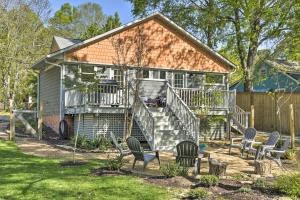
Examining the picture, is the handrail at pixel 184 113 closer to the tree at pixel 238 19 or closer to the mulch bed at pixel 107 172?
the mulch bed at pixel 107 172

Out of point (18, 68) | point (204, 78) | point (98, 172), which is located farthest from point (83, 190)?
point (18, 68)

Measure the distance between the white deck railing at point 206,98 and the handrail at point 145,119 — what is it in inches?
112

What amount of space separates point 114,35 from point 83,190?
13.3 meters

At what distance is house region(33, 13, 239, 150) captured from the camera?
1697 centimetres

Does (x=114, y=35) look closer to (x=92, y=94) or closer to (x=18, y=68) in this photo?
(x=92, y=94)

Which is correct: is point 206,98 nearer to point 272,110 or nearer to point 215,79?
point 215,79

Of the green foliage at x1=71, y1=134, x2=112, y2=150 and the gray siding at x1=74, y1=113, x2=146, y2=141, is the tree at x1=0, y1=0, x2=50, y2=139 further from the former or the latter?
the green foliage at x1=71, y1=134, x2=112, y2=150

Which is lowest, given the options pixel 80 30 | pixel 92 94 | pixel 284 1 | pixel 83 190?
pixel 83 190

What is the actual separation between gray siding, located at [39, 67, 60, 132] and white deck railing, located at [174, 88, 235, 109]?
21.9ft

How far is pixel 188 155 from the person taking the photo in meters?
10.8

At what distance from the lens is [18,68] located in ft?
120

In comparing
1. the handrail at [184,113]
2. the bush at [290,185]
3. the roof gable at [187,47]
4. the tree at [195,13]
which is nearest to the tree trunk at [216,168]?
the bush at [290,185]

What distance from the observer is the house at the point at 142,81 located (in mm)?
16969

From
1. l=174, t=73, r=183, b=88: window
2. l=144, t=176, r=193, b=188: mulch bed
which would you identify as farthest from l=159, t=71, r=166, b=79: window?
l=144, t=176, r=193, b=188: mulch bed
